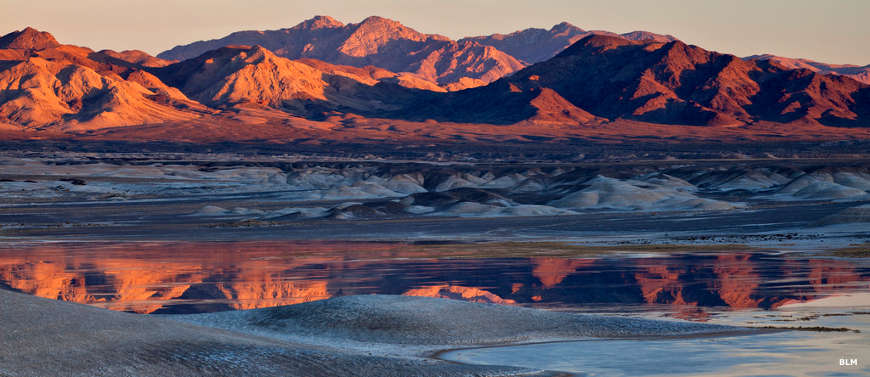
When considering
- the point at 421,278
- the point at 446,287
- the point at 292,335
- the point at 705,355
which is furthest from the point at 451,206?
the point at 705,355

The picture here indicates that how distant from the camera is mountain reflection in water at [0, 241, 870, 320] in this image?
25.0 metres

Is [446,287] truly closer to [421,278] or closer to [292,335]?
[421,278]

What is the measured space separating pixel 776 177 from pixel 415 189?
38636mm

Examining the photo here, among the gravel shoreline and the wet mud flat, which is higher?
the gravel shoreline

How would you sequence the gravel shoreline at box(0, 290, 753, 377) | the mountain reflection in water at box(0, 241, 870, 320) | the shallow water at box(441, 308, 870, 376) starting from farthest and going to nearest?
the mountain reflection in water at box(0, 241, 870, 320), the shallow water at box(441, 308, 870, 376), the gravel shoreline at box(0, 290, 753, 377)

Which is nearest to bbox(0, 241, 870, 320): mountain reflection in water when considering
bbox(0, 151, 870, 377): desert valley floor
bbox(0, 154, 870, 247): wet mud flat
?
bbox(0, 151, 870, 377): desert valley floor

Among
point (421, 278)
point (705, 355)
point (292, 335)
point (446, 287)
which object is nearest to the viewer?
point (705, 355)

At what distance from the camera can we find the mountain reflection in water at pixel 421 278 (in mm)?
25031

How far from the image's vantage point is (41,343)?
13.5 metres

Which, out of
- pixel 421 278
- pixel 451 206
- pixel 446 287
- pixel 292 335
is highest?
pixel 292 335

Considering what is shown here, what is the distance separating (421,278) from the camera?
30922 millimetres

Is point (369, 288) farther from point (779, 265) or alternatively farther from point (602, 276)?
point (779, 265)

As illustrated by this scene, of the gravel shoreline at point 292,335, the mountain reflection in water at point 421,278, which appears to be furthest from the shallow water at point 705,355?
the mountain reflection in water at point 421,278

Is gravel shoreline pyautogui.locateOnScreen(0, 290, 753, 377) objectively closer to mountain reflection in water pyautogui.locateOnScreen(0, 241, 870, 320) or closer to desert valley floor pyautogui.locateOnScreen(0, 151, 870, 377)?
desert valley floor pyautogui.locateOnScreen(0, 151, 870, 377)
